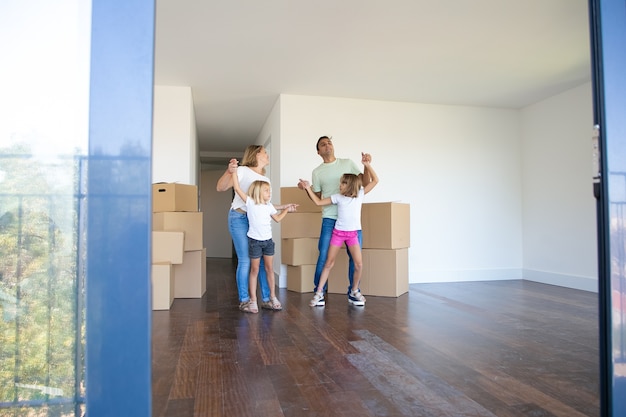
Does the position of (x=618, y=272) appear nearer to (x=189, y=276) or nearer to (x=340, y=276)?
(x=340, y=276)

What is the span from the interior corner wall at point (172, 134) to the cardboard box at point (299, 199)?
104cm

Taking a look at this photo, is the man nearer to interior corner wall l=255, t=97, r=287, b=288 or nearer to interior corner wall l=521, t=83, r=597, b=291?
interior corner wall l=255, t=97, r=287, b=288

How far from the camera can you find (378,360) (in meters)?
2.11

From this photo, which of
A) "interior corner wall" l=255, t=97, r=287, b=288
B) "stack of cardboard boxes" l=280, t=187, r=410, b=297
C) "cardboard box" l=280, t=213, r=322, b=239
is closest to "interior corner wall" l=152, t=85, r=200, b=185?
"interior corner wall" l=255, t=97, r=287, b=288

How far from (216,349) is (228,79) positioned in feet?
9.27

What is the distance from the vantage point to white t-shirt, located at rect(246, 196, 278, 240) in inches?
124

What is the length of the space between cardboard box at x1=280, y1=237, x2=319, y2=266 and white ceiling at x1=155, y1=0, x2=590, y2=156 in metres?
1.55

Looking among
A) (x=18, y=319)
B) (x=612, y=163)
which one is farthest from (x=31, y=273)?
(x=612, y=163)

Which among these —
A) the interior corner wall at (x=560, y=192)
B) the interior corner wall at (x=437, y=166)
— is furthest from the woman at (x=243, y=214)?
the interior corner wall at (x=560, y=192)

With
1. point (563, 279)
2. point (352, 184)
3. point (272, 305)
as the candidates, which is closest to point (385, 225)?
point (352, 184)

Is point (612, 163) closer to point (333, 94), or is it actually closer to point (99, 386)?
point (99, 386)

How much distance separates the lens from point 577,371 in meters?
1.96

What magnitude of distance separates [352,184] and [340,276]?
114 centimetres

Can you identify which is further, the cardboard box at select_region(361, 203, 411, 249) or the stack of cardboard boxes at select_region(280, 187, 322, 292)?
the stack of cardboard boxes at select_region(280, 187, 322, 292)
